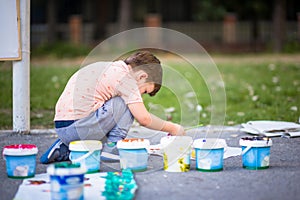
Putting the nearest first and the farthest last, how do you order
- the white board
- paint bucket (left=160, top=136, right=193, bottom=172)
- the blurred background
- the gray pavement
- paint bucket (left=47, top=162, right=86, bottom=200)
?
paint bucket (left=47, top=162, right=86, bottom=200), the gray pavement, paint bucket (left=160, top=136, right=193, bottom=172), the white board, the blurred background

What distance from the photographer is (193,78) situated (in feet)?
32.6

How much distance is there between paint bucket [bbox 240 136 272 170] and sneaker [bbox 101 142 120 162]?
0.87 meters

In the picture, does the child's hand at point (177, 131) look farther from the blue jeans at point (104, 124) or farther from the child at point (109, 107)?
the blue jeans at point (104, 124)

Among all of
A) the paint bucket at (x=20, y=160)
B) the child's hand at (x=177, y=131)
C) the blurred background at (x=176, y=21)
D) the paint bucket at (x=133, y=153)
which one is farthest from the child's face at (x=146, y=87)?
the blurred background at (x=176, y=21)

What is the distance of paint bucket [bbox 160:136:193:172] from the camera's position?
12.2 feet

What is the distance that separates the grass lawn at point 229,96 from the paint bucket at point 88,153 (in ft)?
7.12

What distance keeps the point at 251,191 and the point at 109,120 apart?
47.3 inches

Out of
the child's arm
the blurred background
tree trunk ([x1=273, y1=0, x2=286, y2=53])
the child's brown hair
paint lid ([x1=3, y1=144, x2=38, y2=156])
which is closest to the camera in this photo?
paint lid ([x1=3, y1=144, x2=38, y2=156])

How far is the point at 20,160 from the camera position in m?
3.51

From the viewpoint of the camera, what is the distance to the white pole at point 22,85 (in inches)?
204

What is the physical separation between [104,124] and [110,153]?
0.21 metres

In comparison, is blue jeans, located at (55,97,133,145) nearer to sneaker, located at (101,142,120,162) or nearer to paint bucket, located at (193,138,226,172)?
sneaker, located at (101,142,120,162)

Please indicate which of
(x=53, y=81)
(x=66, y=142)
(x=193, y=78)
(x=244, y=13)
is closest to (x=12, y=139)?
(x=66, y=142)

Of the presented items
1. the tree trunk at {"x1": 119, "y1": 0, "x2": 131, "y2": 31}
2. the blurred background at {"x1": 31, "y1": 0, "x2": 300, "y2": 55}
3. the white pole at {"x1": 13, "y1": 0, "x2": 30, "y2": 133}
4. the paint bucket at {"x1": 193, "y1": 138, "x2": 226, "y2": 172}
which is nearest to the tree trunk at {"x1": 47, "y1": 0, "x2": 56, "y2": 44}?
the blurred background at {"x1": 31, "y1": 0, "x2": 300, "y2": 55}
